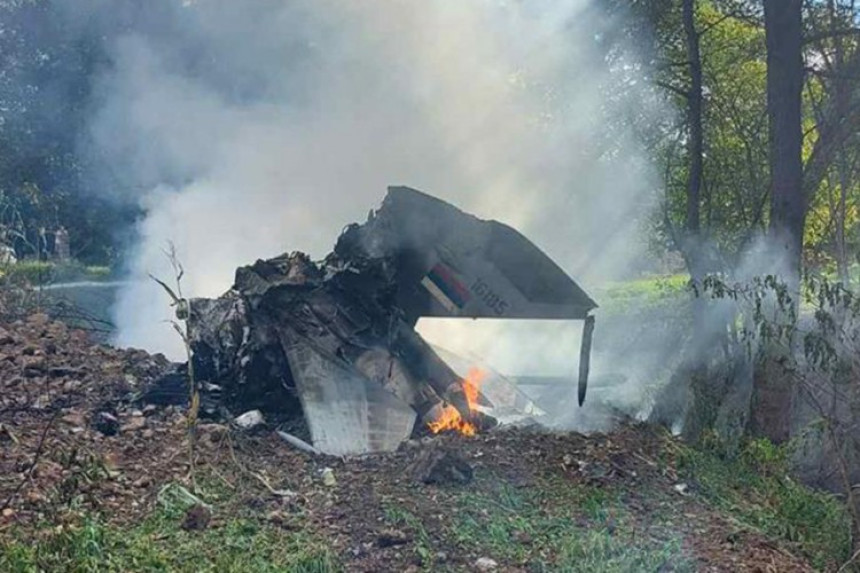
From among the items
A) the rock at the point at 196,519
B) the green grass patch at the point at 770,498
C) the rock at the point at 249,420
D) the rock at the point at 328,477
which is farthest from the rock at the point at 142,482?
the green grass patch at the point at 770,498

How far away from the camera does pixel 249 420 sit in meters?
6.32

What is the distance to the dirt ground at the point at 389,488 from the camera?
4.14m

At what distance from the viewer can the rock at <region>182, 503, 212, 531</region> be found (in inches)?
167

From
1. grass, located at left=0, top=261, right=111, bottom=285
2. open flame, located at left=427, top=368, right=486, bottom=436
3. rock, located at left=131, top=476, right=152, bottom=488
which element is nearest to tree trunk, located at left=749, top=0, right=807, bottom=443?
open flame, located at left=427, top=368, right=486, bottom=436

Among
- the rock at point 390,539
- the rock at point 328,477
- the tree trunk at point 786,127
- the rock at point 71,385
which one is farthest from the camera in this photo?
the tree trunk at point 786,127

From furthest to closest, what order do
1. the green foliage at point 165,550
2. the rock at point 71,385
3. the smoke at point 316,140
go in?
the smoke at point 316,140
the rock at point 71,385
the green foliage at point 165,550

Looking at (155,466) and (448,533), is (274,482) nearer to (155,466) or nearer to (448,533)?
(155,466)

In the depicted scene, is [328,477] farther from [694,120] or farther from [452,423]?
[694,120]

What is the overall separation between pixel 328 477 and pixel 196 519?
1.12 metres

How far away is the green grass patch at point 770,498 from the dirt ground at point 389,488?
5.8 inches

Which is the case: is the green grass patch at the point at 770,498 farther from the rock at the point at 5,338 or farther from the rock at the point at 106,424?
the rock at the point at 5,338

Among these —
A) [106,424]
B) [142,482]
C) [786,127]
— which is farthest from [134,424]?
[786,127]

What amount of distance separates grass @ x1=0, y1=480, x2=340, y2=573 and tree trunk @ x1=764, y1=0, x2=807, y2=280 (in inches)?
187

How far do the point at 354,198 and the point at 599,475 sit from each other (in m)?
8.33
